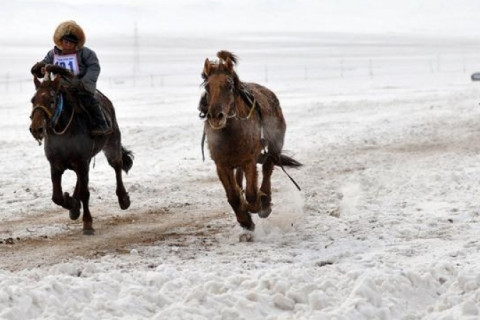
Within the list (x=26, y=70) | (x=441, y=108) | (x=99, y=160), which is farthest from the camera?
(x=26, y=70)

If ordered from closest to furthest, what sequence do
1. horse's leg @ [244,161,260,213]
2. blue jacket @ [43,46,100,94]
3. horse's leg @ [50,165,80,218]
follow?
horse's leg @ [244,161,260,213], horse's leg @ [50,165,80,218], blue jacket @ [43,46,100,94]

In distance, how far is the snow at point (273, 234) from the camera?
7.39m

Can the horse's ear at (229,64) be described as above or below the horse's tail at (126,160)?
above

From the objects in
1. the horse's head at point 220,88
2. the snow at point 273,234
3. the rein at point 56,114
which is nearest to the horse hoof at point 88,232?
the snow at point 273,234

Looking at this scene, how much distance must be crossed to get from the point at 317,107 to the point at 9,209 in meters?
16.2

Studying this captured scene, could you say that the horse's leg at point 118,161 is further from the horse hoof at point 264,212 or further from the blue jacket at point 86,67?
the horse hoof at point 264,212

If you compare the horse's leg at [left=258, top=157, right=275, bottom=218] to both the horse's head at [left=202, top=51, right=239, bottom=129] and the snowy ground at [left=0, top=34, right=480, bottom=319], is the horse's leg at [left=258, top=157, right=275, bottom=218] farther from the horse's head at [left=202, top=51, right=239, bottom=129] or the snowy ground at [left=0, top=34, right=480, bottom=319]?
the horse's head at [left=202, top=51, right=239, bottom=129]

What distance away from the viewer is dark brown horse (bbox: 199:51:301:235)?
991 cm

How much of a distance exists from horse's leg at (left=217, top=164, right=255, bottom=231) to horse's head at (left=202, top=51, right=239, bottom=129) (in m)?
0.74

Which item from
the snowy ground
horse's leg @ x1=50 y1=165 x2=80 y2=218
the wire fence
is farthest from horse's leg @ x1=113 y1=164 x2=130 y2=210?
the wire fence

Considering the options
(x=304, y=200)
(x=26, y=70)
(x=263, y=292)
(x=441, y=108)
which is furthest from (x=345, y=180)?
(x=26, y=70)

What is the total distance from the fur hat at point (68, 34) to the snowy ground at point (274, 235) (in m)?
2.28

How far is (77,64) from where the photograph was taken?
1110 cm

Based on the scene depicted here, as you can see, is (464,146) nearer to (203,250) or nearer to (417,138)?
(417,138)
